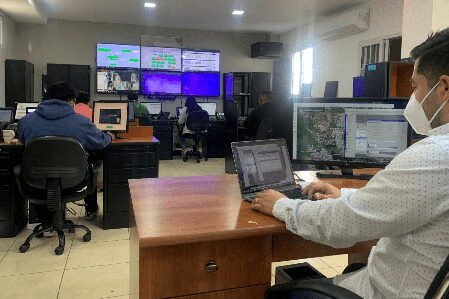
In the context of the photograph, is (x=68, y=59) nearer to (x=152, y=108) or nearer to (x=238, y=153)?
(x=152, y=108)

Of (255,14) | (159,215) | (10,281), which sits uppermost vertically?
(255,14)

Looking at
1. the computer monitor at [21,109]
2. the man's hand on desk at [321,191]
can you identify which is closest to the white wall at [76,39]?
the computer monitor at [21,109]

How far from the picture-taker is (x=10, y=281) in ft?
8.52

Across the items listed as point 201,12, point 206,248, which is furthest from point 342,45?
point 206,248

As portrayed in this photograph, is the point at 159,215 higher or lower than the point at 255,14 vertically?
lower

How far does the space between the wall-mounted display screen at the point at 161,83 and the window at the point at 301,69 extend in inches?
110

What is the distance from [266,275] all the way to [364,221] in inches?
19.5

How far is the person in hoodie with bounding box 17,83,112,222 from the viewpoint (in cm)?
316

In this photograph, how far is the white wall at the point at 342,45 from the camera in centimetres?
678

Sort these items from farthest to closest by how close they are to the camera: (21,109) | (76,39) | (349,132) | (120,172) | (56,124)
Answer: (76,39) < (21,109) < (120,172) < (56,124) < (349,132)

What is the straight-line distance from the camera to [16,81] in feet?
26.1

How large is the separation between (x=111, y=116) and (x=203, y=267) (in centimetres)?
318

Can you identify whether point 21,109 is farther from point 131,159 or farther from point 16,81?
point 16,81

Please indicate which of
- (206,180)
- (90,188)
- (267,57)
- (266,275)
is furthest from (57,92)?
(267,57)
